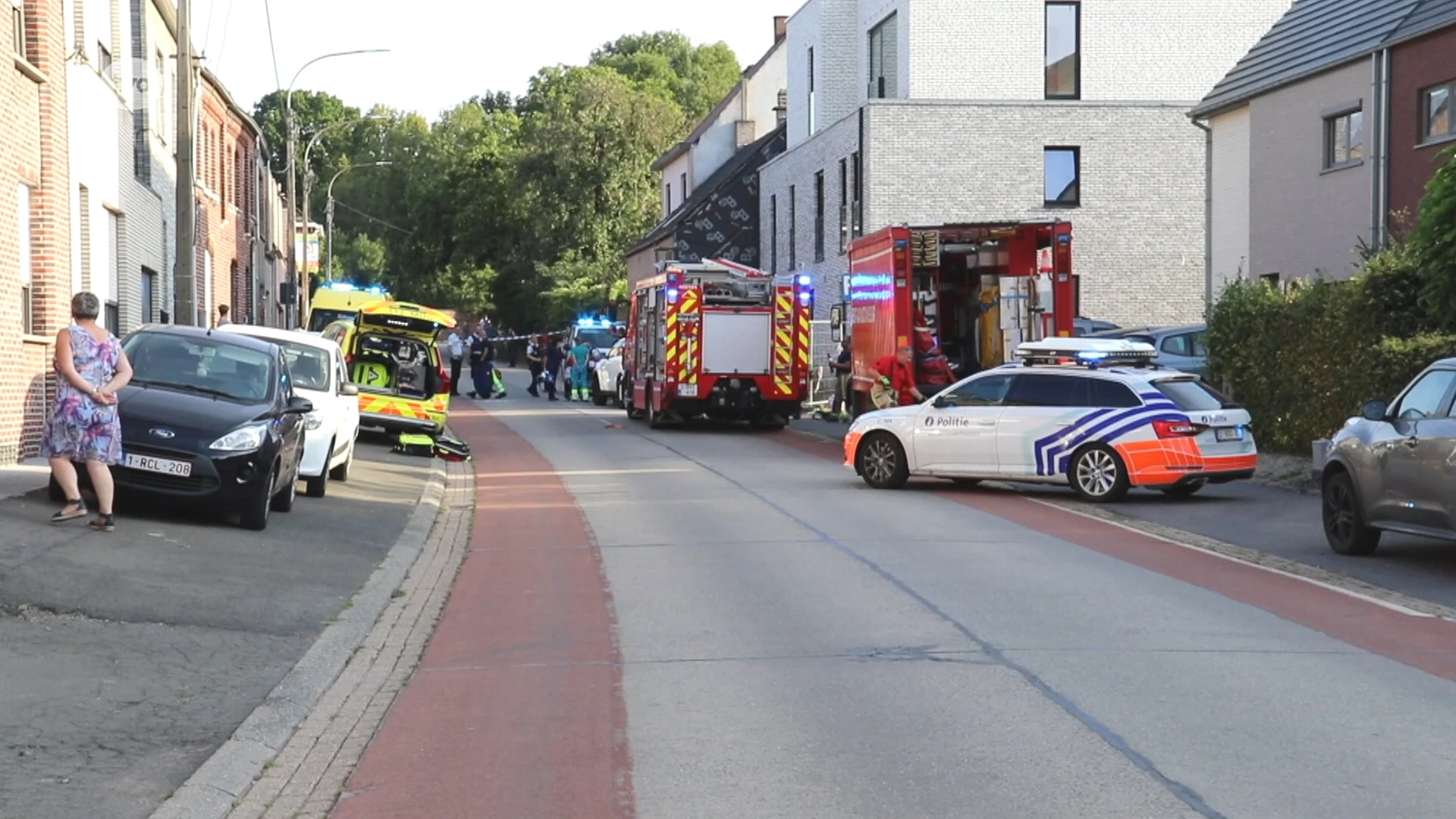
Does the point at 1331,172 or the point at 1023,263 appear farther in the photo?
the point at 1331,172

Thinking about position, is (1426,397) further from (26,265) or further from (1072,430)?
(26,265)

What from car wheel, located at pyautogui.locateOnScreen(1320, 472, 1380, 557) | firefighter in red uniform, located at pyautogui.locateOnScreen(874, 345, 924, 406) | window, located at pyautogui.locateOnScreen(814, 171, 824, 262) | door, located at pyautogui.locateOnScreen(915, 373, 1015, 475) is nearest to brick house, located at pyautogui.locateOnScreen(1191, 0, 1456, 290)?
firefighter in red uniform, located at pyautogui.locateOnScreen(874, 345, 924, 406)

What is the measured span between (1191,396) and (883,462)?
358 centimetres

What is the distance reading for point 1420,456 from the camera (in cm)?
1336

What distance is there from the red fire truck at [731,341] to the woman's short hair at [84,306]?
61.2 ft

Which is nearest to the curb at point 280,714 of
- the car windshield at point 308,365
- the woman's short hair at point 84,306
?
the woman's short hair at point 84,306

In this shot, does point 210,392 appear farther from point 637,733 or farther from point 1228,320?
point 1228,320

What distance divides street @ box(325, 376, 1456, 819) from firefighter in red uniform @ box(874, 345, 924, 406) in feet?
30.3

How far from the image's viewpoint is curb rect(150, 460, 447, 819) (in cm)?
678

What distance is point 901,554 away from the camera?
1441 cm

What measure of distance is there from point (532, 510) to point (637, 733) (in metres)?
10.9

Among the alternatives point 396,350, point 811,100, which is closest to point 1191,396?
point 396,350

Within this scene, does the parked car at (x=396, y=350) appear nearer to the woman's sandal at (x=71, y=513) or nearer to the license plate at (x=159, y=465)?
the license plate at (x=159, y=465)

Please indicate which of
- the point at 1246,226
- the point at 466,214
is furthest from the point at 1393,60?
the point at 466,214
